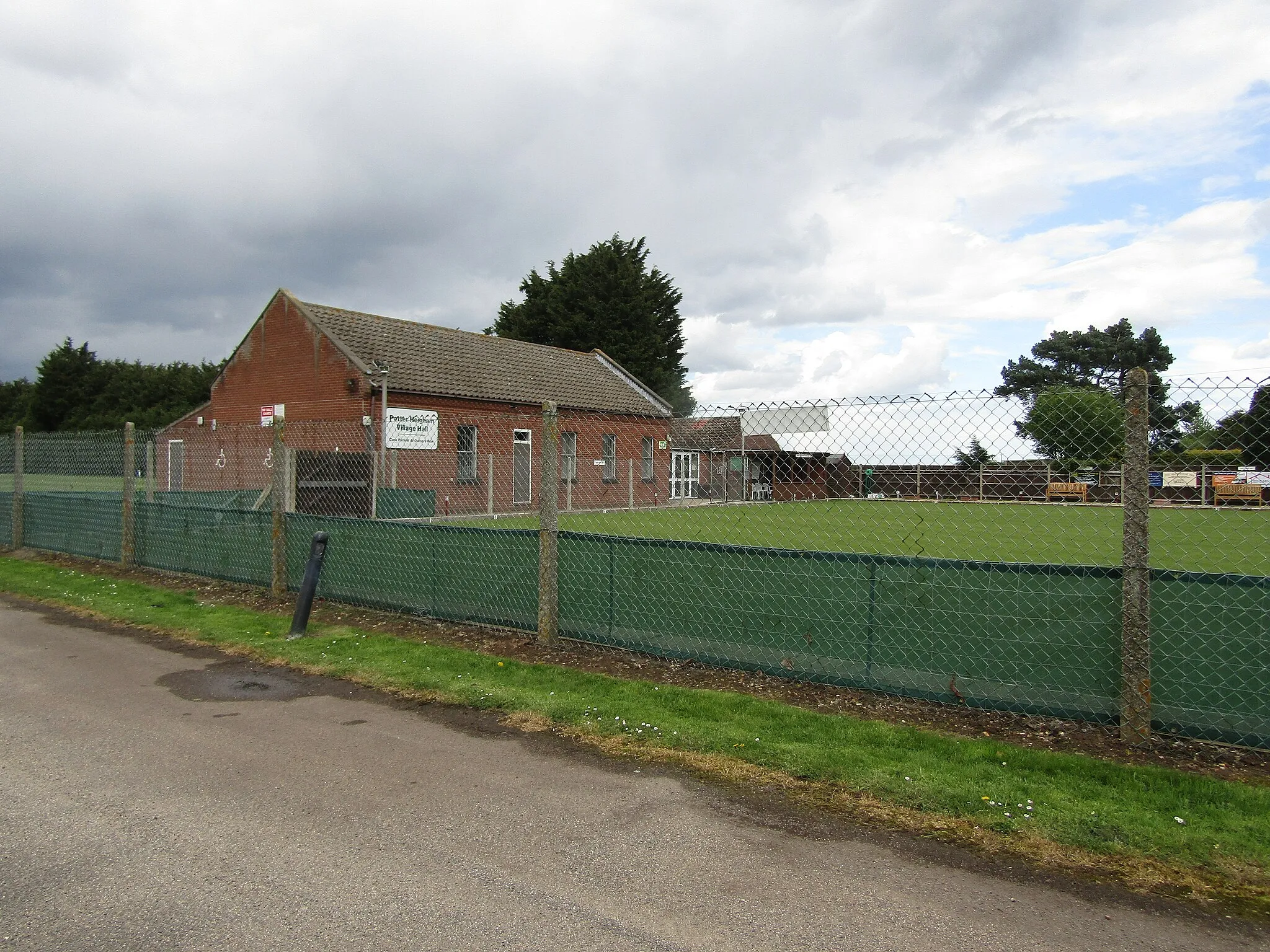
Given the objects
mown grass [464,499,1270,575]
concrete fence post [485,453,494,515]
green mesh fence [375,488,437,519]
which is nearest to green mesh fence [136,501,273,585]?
green mesh fence [375,488,437,519]

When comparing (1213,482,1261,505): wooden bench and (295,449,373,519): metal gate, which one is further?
(295,449,373,519): metal gate

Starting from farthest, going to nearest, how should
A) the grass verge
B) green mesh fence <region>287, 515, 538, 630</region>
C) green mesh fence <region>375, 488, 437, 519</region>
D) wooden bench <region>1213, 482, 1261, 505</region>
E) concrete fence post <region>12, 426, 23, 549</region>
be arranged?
concrete fence post <region>12, 426, 23, 549</region> < green mesh fence <region>375, 488, 437, 519</region> < green mesh fence <region>287, 515, 538, 630</region> < wooden bench <region>1213, 482, 1261, 505</region> < the grass verge

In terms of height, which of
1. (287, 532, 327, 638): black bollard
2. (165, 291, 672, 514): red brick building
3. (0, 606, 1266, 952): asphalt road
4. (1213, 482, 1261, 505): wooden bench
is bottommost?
(0, 606, 1266, 952): asphalt road

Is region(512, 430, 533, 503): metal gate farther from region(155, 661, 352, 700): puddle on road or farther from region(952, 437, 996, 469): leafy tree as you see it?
region(952, 437, 996, 469): leafy tree

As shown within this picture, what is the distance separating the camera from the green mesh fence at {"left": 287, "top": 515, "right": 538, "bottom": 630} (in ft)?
25.0

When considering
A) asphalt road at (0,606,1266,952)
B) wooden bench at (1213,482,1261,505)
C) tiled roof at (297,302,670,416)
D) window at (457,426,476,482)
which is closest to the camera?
asphalt road at (0,606,1266,952)

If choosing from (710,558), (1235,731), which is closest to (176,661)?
(710,558)

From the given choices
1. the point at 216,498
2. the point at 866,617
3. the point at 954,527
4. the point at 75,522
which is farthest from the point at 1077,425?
the point at 75,522

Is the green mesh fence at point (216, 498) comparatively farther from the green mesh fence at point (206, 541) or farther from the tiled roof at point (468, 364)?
the tiled roof at point (468, 364)

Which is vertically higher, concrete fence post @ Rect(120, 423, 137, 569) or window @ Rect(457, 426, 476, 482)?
window @ Rect(457, 426, 476, 482)

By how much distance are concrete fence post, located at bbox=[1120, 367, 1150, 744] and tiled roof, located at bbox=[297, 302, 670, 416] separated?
54.9 feet

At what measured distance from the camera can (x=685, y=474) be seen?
8.19 m

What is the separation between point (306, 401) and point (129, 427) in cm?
1411

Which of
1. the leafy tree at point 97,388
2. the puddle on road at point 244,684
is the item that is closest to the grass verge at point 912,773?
the puddle on road at point 244,684
